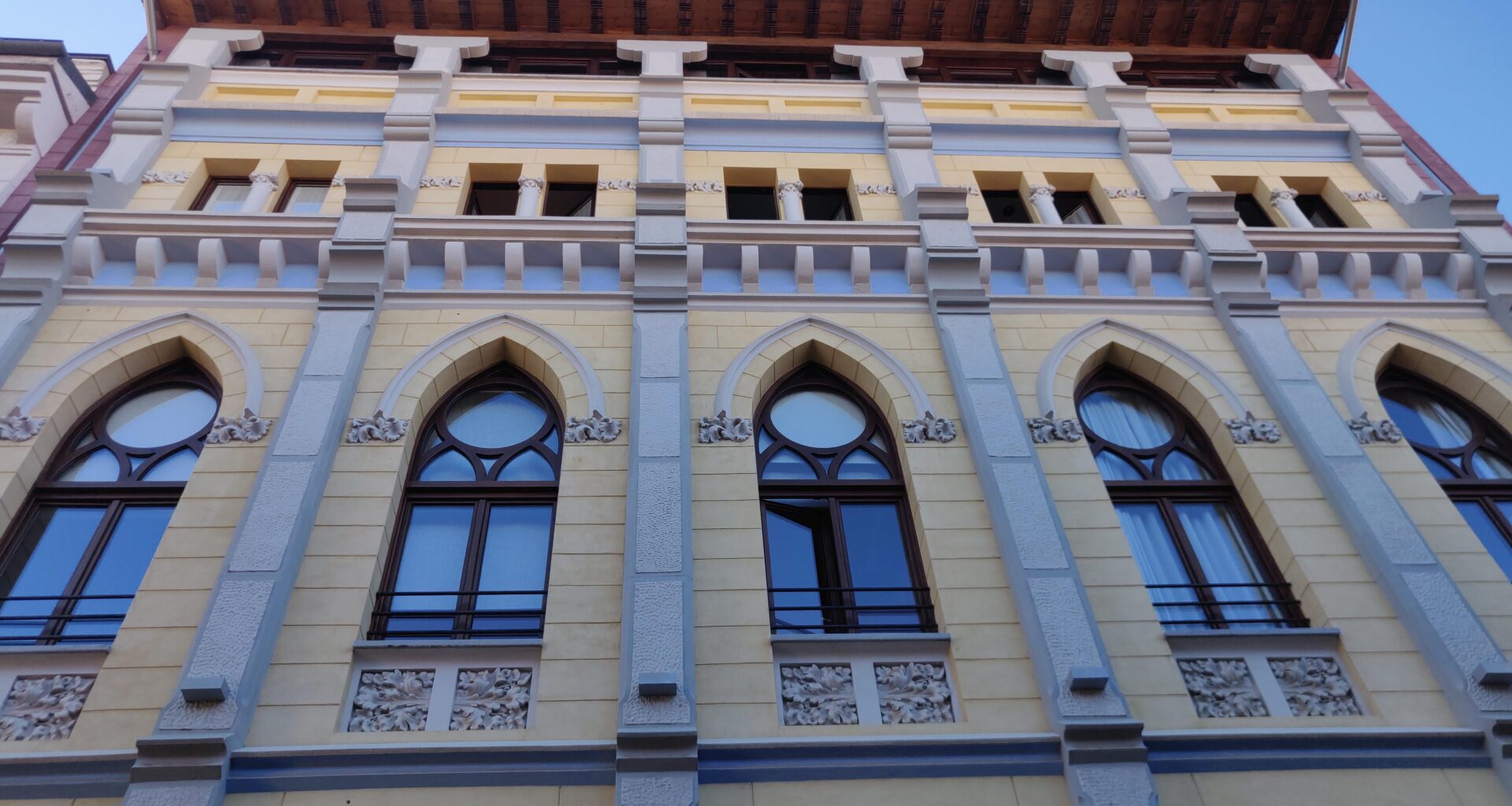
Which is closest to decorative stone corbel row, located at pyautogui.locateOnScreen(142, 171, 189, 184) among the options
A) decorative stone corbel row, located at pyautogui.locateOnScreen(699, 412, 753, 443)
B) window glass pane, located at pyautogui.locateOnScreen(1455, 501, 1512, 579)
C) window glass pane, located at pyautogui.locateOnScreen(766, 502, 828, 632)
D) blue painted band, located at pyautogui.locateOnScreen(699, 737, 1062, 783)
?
decorative stone corbel row, located at pyautogui.locateOnScreen(699, 412, 753, 443)

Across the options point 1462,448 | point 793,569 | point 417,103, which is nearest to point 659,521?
point 793,569

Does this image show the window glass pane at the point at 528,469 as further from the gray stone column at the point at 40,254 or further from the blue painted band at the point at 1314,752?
the blue painted band at the point at 1314,752

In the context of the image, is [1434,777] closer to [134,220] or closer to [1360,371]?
[1360,371]

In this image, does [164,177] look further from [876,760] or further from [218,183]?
[876,760]

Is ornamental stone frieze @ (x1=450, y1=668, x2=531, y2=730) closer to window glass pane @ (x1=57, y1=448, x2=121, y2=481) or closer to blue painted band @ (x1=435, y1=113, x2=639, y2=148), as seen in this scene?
window glass pane @ (x1=57, y1=448, x2=121, y2=481)

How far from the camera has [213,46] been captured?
16.5 metres

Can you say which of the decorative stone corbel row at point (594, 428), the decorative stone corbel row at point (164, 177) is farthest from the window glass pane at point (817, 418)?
the decorative stone corbel row at point (164, 177)

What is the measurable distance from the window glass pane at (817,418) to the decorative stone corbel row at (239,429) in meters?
5.22

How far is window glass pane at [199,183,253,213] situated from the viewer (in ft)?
45.3

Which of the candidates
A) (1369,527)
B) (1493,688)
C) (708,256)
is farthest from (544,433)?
(1493,688)

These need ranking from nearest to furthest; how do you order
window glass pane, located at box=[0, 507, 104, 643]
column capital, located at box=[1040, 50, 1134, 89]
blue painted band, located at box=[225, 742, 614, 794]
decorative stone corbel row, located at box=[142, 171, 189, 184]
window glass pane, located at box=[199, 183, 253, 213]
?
1. blue painted band, located at box=[225, 742, 614, 794]
2. window glass pane, located at box=[0, 507, 104, 643]
3. decorative stone corbel row, located at box=[142, 171, 189, 184]
4. window glass pane, located at box=[199, 183, 253, 213]
5. column capital, located at box=[1040, 50, 1134, 89]

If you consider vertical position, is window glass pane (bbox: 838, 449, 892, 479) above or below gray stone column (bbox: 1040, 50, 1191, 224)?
below

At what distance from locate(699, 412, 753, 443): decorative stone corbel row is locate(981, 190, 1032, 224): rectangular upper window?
6094 mm

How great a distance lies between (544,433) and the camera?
36.1 feet
